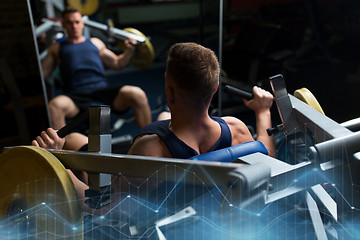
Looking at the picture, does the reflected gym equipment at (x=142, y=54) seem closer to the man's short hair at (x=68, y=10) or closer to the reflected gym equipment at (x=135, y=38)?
the reflected gym equipment at (x=135, y=38)

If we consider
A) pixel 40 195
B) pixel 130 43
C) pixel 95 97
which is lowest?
pixel 95 97

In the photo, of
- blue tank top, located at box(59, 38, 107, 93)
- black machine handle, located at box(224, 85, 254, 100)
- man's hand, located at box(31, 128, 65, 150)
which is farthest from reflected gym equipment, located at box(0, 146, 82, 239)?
blue tank top, located at box(59, 38, 107, 93)

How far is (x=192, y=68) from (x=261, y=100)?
340 mm

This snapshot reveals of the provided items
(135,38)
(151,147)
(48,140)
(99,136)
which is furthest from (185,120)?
(135,38)

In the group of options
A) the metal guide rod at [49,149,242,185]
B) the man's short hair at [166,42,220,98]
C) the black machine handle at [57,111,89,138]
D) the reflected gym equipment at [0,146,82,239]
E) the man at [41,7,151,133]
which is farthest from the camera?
the man at [41,7,151,133]

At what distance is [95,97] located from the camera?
2639 millimetres

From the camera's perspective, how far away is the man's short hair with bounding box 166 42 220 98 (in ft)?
3.35

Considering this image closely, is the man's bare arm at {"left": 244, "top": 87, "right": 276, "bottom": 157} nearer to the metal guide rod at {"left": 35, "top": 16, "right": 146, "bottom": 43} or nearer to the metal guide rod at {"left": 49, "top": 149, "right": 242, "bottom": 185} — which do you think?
the metal guide rod at {"left": 49, "top": 149, "right": 242, "bottom": 185}

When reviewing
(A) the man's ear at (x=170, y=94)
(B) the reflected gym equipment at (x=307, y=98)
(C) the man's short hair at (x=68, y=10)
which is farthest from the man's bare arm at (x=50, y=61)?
(B) the reflected gym equipment at (x=307, y=98)

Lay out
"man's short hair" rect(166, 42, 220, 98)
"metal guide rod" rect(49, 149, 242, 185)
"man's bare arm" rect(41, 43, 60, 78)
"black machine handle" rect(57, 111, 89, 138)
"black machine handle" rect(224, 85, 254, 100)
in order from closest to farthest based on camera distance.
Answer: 1. "metal guide rod" rect(49, 149, 242, 185)
2. "man's short hair" rect(166, 42, 220, 98)
3. "black machine handle" rect(57, 111, 89, 138)
4. "black machine handle" rect(224, 85, 254, 100)
5. "man's bare arm" rect(41, 43, 60, 78)

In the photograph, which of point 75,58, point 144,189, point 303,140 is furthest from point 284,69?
point 144,189

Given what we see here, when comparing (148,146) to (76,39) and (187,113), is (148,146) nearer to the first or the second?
(187,113)

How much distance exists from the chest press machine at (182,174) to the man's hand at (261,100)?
4.6 inches

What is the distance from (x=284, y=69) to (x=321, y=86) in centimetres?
32
